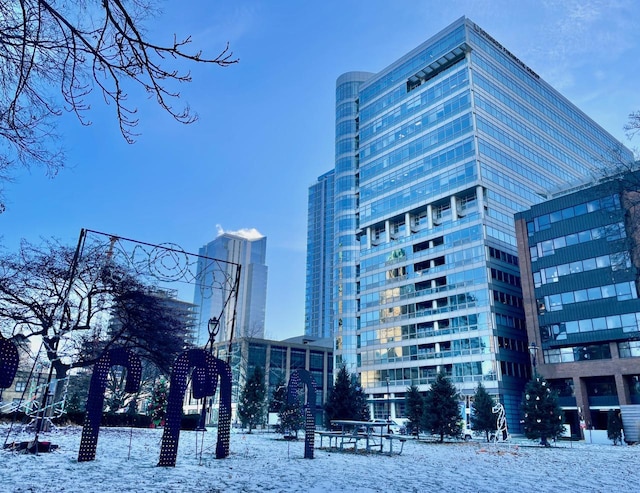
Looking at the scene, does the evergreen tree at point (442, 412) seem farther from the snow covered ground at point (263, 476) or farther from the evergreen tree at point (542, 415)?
the snow covered ground at point (263, 476)

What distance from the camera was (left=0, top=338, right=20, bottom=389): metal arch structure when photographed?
10.2 metres

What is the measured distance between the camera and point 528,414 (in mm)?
33812

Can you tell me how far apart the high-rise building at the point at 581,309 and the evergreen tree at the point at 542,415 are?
1698cm

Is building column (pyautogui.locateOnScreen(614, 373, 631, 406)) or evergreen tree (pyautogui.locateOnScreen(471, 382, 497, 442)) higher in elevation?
building column (pyautogui.locateOnScreen(614, 373, 631, 406))

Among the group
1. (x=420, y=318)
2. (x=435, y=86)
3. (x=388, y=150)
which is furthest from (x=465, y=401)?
(x=435, y=86)

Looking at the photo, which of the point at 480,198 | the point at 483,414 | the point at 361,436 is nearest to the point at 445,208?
the point at 480,198

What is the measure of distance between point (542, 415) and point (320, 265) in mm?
146778

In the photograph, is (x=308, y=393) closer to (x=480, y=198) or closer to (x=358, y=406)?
(x=358, y=406)

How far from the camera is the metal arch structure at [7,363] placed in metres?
10.2

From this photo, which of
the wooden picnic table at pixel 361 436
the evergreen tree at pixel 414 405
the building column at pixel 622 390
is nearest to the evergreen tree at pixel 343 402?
the evergreen tree at pixel 414 405

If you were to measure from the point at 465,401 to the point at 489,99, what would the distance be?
44.1 metres

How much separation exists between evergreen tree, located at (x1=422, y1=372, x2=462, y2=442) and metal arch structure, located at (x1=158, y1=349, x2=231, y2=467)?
72.1 ft

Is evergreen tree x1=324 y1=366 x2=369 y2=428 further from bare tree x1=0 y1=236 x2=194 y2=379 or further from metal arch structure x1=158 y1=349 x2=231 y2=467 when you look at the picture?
metal arch structure x1=158 y1=349 x2=231 y2=467

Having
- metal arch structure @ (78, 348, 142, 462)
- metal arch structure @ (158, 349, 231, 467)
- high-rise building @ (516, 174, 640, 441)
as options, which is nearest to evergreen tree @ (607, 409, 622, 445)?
high-rise building @ (516, 174, 640, 441)
